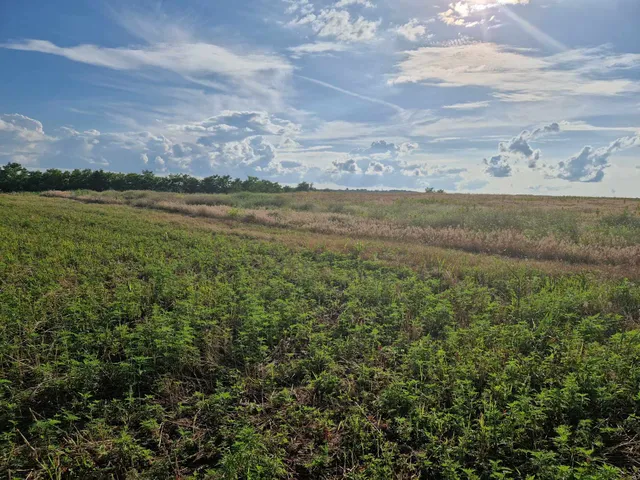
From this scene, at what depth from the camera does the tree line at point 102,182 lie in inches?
2450

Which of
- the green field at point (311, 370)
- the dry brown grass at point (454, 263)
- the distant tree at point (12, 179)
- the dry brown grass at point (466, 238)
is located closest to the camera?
the green field at point (311, 370)

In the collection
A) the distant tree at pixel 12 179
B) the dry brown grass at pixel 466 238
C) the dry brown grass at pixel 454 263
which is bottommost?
the dry brown grass at pixel 454 263

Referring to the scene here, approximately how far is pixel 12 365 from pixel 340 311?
230 inches

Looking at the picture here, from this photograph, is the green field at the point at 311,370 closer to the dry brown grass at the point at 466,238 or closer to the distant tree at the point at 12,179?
the dry brown grass at the point at 466,238

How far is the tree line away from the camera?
62219 mm

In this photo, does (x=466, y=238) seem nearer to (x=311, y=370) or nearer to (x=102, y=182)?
(x=311, y=370)

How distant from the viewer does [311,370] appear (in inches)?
258

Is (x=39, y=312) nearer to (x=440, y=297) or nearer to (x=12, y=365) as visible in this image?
(x=12, y=365)

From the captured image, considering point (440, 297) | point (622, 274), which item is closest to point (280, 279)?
point (440, 297)

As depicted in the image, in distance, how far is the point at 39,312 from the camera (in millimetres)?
8188

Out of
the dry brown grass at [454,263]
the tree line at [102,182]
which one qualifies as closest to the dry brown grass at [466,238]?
the dry brown grass at [454,263]

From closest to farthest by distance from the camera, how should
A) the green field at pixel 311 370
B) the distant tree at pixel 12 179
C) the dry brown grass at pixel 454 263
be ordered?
the green field at pixel 311 370, the dry brown grass at pixel 454 263, the distant tree at pixel 12 179

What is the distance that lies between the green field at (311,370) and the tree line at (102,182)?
60020 millimetres

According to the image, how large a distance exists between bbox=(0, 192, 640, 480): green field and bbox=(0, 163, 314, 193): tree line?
6002cm
